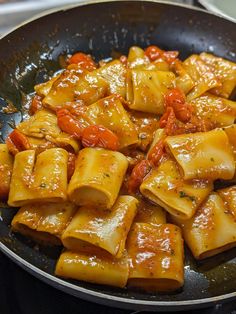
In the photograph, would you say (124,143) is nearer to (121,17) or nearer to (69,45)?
(69,45)

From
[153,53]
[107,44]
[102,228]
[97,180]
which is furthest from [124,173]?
[107,44]

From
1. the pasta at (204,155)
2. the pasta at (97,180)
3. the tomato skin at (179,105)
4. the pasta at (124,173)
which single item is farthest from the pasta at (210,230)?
the tomato skin at (179,105)

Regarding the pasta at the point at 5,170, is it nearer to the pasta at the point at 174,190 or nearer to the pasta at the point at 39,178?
the pasta at the point at 39,178

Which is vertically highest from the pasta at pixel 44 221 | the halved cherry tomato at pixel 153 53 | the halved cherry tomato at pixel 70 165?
the halved cherry tomato at pixel 153 53

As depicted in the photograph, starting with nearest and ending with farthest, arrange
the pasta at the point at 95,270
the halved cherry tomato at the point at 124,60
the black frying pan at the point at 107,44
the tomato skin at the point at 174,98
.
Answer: the pasta at the point at 95,270, the black frying pan at the point at 107,44, the tomato skin at the point at 174,98, the halved cherry tomato at the point at 124,60

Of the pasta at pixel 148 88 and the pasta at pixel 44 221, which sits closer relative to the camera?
the pasta at pixel 44 221

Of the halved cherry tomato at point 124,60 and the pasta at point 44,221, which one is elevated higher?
the halved cherry tomato at point 124,60

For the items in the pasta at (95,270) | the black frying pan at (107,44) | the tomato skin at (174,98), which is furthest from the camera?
the tomato skin at (174,98)

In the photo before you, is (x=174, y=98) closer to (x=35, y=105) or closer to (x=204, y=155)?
(x=204, y=155)

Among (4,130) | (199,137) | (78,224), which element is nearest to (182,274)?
(78,224)
